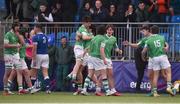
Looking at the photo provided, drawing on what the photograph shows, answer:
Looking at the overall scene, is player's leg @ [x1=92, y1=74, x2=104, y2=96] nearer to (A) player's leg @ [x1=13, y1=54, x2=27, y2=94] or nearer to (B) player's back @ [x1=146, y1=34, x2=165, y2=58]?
(B) player's back @ [x1=146, y1=34, x2=165, y2=58]

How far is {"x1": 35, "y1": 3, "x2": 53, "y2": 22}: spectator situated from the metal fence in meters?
0.40

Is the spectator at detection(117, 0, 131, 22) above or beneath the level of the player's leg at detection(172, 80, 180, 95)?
above

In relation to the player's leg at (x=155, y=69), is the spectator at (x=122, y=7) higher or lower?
higher

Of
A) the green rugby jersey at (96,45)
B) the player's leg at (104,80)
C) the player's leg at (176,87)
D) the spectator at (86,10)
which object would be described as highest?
the spectator at (86,10)

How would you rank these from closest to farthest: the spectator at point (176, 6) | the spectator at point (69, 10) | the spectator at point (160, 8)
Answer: the spectator at point (160, 8)
the spectator at point (69, 10)
the spectator at point (176, 6)

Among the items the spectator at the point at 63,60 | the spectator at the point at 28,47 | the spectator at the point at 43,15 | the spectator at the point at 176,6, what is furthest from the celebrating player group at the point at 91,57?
the spectator at the point at 176,6

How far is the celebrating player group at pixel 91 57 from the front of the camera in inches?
793

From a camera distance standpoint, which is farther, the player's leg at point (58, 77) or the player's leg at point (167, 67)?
the player's leg at point (58, 77)

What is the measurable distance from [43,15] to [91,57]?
4372 millimetres

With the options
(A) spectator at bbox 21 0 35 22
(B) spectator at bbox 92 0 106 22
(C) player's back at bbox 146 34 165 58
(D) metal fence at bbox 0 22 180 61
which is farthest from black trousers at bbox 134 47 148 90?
(A) spectator at bbox 21 0 35 22

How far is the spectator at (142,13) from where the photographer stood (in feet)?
77.7

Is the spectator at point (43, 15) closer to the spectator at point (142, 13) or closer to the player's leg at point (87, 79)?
the spectator at point (142, 13)

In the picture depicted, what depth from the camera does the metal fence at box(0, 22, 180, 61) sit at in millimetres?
22828

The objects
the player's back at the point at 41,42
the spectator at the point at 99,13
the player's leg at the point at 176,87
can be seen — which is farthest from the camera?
the spectator at the point at 99,13
